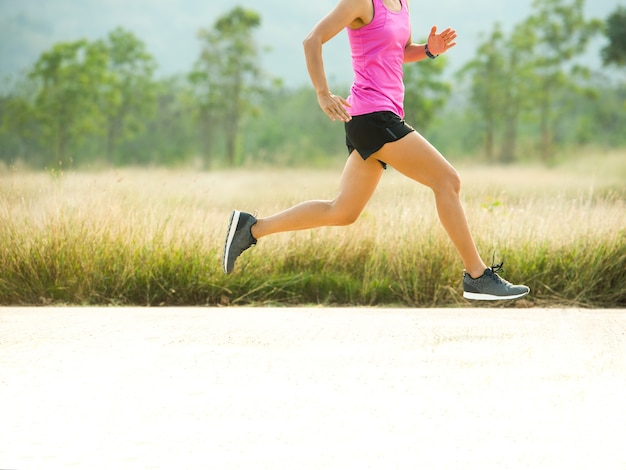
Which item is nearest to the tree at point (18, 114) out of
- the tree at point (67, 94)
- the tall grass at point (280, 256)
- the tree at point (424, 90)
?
the tree at point (67, 94)

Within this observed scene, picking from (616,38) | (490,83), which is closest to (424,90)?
(490,83)

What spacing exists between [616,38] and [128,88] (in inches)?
1024

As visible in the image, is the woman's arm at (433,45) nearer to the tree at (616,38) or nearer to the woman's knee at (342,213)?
the woman's knee at (342,213)

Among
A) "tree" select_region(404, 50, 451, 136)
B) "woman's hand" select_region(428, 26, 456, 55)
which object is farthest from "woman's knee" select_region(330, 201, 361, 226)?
"tree" select_region(404, 50, 451, 136)

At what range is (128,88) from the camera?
44000 mm

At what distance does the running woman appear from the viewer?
4.25 metres

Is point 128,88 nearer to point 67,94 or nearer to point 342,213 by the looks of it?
point 67,94

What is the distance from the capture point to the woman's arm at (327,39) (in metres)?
4.23
